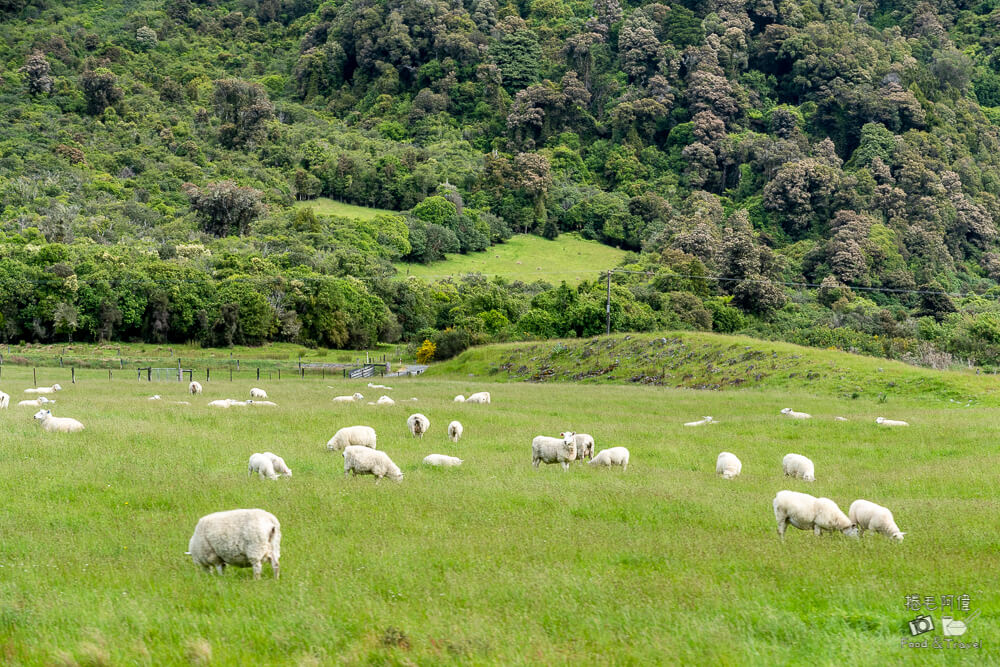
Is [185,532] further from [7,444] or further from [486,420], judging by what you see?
[486,420]

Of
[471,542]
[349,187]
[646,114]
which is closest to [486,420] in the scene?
[471,542]

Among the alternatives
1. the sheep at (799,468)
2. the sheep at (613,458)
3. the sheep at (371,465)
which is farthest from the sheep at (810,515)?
the sheep at (371,465)

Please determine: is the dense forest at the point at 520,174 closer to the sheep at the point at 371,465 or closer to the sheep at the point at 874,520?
the sheep at the point at 874,520

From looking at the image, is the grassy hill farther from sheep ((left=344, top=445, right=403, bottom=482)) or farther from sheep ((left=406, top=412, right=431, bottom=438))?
sheep ((left=344, top=445, right=403, bottom=482))

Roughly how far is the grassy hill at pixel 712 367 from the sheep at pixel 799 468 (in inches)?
754

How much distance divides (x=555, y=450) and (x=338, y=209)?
125238 millimetres

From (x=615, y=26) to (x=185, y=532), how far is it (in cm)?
18491

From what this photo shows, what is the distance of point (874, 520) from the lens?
1425cm

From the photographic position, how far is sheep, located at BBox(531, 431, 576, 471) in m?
21.3

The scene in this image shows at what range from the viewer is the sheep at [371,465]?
720 inches

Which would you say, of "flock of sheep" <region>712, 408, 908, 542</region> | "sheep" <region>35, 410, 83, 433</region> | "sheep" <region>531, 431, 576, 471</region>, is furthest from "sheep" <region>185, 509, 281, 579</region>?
"sheep" <region>35, 410, 83, 433</region>

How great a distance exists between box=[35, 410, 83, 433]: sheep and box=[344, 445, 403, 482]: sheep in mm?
9394

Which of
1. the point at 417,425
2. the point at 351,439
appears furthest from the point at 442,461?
the point at 417,425

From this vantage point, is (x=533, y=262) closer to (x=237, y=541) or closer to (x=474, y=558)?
(x=474, y=558)
